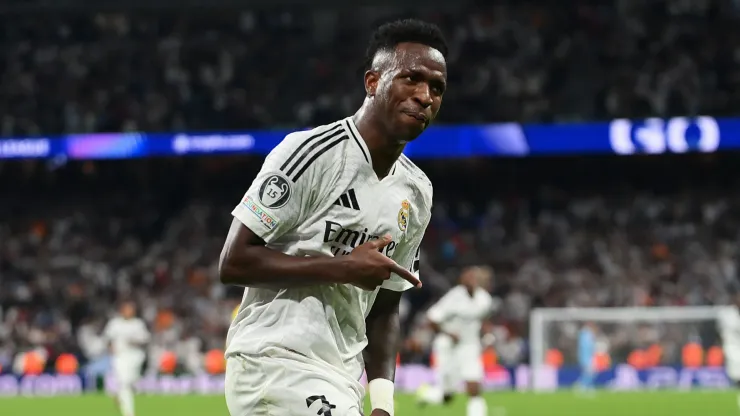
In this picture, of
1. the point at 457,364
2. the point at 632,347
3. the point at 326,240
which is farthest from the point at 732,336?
the point at 326,240

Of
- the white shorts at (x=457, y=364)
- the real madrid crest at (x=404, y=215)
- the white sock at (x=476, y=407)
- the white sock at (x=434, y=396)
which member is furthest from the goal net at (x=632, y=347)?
the real madrid crest at (x=404, y=215)

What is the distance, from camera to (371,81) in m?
4.11

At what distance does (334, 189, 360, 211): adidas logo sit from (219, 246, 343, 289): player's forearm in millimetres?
231

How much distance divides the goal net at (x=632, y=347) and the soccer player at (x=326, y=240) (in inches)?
839

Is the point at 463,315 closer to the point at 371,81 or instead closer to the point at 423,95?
the point at 371,81

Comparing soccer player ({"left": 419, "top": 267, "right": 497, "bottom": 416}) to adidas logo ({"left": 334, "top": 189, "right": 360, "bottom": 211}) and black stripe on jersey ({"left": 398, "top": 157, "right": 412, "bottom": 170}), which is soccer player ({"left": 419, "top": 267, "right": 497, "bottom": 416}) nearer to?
black stripe on jersey ({"left": 398, "top": 157, "right": 412, "bottom": 170})

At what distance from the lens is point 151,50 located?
30.5m

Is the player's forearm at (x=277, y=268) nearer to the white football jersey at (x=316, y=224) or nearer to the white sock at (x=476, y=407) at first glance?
the white football jersey at (x=316, y=224)

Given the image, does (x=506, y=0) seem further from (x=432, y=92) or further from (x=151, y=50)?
(x=432, y=92)

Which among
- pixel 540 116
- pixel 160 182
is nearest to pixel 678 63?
pixel 540 116

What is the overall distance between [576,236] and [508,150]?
8.85 feet

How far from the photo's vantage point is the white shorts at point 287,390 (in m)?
3.84

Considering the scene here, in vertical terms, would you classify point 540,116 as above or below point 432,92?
above

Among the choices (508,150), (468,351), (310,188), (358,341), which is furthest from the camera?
(508,150)
